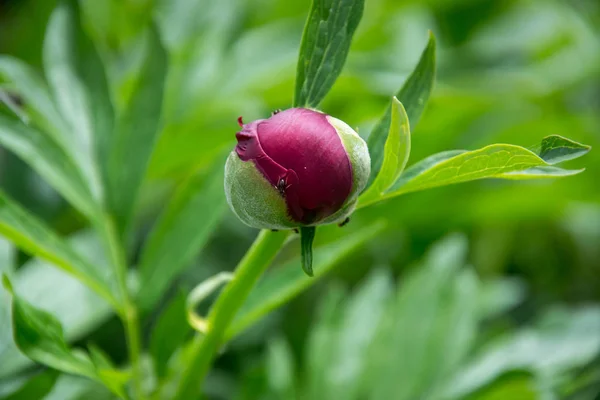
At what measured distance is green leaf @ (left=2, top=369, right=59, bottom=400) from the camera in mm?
678

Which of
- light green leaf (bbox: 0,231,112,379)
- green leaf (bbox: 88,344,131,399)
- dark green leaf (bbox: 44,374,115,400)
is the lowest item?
dark green leaf (bbox: 44,374,115,400)

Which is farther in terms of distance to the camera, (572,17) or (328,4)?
(572,17)

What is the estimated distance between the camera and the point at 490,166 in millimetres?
490

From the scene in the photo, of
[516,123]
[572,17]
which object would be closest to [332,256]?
[516,123]

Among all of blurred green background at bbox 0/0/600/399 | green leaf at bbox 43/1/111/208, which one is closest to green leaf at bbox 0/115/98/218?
green leaf at bbox 43/1/111/208

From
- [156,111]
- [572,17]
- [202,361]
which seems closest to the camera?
[202,361]

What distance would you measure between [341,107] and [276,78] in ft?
0.99

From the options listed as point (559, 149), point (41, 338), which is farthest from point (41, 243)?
point (559, 149)

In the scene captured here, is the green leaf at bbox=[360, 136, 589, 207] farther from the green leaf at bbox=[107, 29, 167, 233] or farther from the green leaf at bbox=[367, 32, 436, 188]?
the green leaf at bbox=[107, 29, 167, 233]

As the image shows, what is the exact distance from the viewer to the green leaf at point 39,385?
0.68 m

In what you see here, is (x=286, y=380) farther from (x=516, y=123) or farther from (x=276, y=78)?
(x=516, y=123)

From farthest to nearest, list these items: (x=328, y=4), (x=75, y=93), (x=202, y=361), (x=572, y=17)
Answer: (x=572, y=17) → (x=75, y=93) → (x=202, y=361) → (x=328, y=4)

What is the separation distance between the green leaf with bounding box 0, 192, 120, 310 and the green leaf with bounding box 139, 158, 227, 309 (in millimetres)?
47

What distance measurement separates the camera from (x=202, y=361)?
0.65 m
